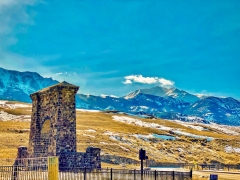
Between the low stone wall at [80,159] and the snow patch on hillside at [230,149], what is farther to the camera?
the snow patch on hillside at [230,149]

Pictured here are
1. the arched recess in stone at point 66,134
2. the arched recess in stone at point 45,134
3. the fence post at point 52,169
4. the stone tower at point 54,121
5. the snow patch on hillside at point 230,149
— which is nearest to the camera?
the fence post at point 52,169

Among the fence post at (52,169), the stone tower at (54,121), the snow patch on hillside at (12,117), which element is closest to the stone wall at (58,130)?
the stone tower at (54,121)

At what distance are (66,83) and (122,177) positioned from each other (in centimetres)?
1431

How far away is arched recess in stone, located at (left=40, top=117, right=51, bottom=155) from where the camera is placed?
1421 inches

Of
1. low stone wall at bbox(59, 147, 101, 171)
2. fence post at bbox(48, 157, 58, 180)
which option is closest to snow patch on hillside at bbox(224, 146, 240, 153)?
low stone wall at bbox(59, 147, 101, 171)

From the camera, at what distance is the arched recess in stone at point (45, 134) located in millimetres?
36094

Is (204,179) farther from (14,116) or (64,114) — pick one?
(14,116)

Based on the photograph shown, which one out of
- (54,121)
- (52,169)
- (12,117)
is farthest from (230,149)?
(52,169)

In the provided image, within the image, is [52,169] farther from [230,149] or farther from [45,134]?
[230,149]

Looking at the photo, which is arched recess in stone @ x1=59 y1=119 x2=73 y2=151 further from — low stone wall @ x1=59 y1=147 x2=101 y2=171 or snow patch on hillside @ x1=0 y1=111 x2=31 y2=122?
snow patch on hillside @ x1=0 y1=111 x2=31 y2=122

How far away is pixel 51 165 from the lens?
16734 millimetres

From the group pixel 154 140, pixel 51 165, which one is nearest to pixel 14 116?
pixel 154 140

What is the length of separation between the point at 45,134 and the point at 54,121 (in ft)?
12.7

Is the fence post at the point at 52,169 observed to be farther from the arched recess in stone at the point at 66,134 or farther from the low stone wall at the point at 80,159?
the arched recess in stone at the point at 66,134
